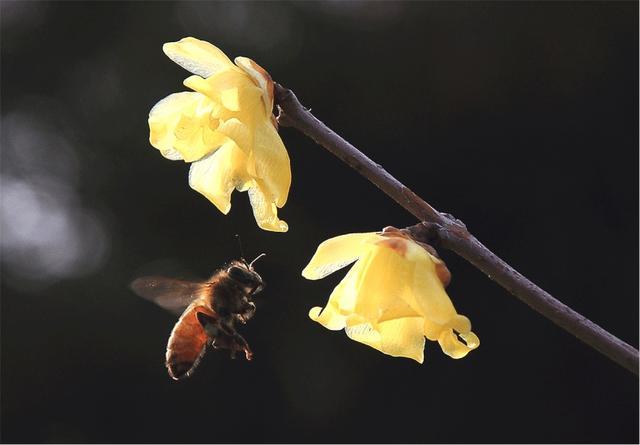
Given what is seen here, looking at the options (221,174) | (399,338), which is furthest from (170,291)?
(399,338)

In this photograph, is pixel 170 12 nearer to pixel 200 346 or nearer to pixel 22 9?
pixel 22 9

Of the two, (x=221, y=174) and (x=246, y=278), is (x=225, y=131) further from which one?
(x=246, y=278)

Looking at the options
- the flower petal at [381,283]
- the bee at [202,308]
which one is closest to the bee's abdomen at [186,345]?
the bee at [202,308]

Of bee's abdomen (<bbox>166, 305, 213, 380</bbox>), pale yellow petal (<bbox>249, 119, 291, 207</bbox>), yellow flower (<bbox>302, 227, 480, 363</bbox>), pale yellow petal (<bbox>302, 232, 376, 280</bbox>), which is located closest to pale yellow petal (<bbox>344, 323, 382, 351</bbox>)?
yellow flower (<bbox>302, 227, 480, 363</bbox>)

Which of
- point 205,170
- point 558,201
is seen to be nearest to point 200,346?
point 205,170

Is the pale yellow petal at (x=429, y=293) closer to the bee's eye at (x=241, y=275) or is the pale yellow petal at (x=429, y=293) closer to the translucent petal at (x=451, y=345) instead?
the translucent petal at (x=451, y=345)

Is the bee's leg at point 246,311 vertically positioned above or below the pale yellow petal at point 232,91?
below
